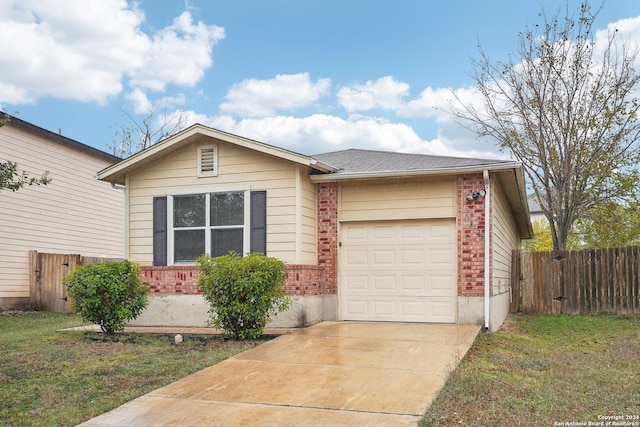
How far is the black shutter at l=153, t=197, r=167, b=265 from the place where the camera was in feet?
37.4

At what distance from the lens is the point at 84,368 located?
279 inches

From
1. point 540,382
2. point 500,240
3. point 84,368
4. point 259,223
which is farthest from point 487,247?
point 84,368

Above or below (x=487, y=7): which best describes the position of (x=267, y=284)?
below

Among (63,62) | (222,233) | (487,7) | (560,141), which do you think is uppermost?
(63,62)

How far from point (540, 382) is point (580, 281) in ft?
31.1

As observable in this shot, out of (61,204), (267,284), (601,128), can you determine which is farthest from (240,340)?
(601,128)

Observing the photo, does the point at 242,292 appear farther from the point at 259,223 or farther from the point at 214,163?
the point at 214,163

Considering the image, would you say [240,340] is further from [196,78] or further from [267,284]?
[196,78]

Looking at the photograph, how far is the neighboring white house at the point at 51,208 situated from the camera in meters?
16.0

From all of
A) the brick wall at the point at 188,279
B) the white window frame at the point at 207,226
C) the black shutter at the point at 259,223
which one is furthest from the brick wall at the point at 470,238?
the white window frame at the point at 207,226

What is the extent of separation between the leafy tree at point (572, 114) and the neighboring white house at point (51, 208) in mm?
13304

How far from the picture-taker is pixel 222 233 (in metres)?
11.0

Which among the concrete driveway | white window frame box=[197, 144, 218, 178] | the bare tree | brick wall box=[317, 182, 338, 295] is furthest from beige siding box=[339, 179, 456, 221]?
the bare tree

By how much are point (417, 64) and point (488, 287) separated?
6.25m
